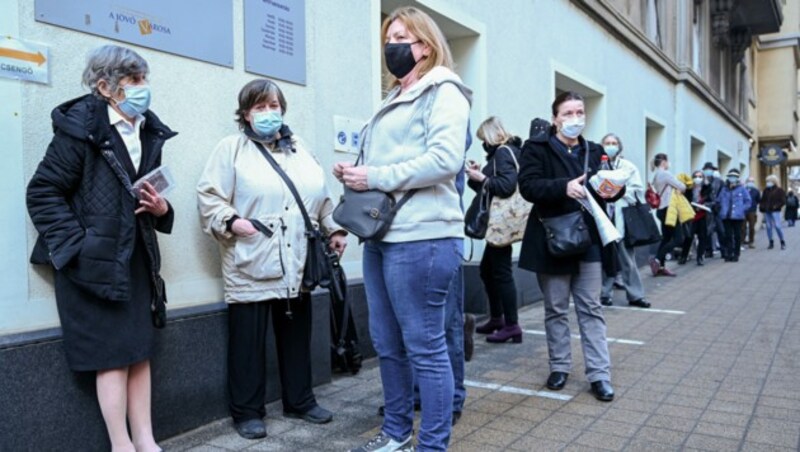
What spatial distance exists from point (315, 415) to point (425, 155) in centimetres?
183

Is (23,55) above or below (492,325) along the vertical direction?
above

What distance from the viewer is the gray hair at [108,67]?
2.95 meters

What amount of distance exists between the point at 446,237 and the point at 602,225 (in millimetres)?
1635

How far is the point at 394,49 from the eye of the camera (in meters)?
2.85

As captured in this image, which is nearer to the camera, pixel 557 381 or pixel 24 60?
pixel 24 60

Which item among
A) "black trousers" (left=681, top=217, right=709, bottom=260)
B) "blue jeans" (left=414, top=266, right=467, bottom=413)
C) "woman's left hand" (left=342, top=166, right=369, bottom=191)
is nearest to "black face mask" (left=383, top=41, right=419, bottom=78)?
"woman's left hand" (left=342, top=166, right=369, bottom=191)

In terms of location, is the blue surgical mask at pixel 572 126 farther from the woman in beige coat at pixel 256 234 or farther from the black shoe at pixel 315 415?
the black shoe at pixel 315 415

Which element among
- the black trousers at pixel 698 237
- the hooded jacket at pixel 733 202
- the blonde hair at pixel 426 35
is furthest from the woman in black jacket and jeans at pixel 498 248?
the hooded jacket at pixel 733 202

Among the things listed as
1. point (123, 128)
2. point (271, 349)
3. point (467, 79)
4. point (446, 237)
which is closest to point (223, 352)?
point (271, 349)

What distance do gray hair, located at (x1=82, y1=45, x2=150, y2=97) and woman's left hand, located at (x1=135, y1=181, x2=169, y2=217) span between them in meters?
0.45

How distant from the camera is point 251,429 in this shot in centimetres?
353

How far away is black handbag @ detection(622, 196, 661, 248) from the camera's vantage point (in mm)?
6449

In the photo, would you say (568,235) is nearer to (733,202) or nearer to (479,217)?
(479,217)

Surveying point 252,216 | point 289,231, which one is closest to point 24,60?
point 252,216
